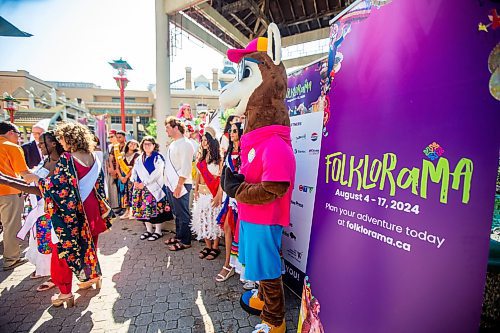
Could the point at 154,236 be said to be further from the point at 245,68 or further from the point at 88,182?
the point at 245,68

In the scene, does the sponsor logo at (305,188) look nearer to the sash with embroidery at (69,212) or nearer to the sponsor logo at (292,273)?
the sponsor logo at (292,273)

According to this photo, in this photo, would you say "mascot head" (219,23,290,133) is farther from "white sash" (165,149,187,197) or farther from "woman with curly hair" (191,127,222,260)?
"white sash" (165,149,187,197)

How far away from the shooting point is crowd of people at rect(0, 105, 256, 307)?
2.53 m

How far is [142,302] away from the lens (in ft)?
8.85

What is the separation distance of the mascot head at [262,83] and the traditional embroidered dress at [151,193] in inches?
116

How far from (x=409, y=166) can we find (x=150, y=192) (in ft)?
13.7

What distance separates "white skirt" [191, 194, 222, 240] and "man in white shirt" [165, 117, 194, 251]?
0.40 m

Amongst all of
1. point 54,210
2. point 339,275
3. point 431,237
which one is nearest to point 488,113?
point 431,237

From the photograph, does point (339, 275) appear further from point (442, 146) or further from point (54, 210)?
point (54, 210)

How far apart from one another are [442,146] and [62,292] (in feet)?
11.3

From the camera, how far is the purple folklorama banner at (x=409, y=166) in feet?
3.22

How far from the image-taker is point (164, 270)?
338 cm

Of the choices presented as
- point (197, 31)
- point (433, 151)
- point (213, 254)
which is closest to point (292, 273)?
point (213, 254)

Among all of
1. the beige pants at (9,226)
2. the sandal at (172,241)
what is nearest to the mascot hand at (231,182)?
the sandal at (172,241)
